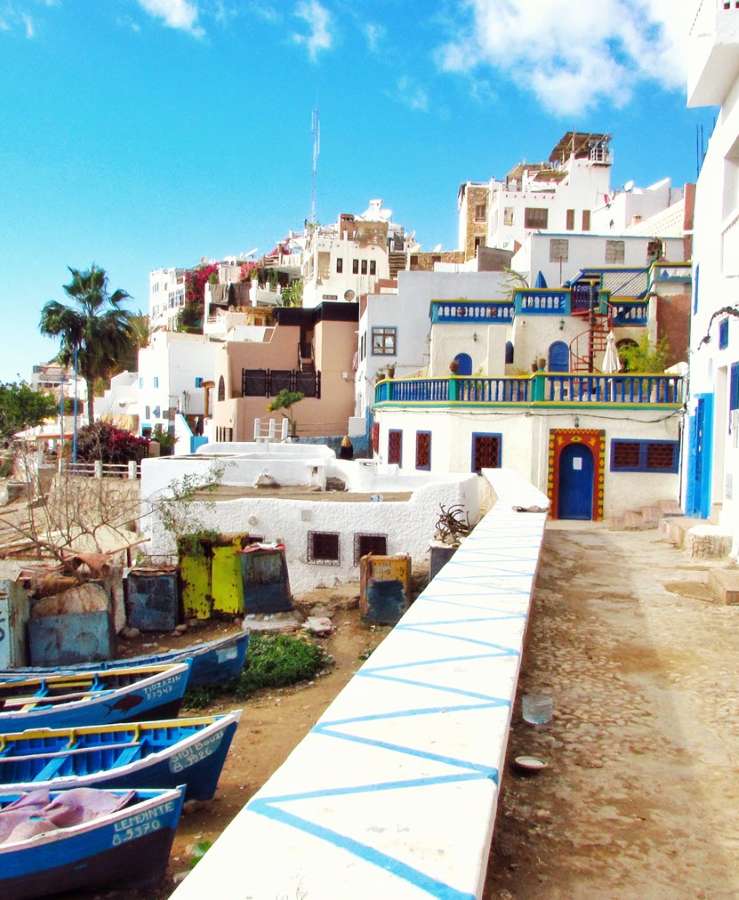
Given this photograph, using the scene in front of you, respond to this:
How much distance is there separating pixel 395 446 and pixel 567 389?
6602 millimetres

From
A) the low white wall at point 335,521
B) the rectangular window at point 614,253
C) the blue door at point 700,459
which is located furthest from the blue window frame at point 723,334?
the rectangular window at point 614,253

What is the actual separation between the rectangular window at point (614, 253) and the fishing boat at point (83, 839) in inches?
1150

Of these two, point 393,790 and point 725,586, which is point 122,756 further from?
point 725,586

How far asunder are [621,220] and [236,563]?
116 feet

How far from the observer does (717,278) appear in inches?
526

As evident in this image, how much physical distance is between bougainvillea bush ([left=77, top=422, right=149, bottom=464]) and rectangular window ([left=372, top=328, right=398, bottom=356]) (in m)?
15.4

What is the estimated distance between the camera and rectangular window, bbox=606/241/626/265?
31.2 m

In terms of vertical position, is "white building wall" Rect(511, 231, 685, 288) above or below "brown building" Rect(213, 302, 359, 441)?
above

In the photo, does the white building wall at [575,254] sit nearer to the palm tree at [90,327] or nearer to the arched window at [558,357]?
the arched window at [558,357]

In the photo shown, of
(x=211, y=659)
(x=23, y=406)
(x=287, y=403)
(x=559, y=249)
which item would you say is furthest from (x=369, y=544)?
(x=23, y=406)

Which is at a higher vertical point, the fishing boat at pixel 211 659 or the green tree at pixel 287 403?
the green tree at pixel 287 403

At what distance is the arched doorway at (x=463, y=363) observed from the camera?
28.3m

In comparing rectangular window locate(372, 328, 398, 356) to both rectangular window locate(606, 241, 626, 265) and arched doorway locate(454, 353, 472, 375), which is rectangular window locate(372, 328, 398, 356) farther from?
rectangular window locate(606, 241, 626, 265)

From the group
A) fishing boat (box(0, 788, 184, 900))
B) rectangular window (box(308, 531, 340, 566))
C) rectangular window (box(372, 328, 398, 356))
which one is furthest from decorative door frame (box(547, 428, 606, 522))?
rectangular window (box(372, 328, 398, 356))
